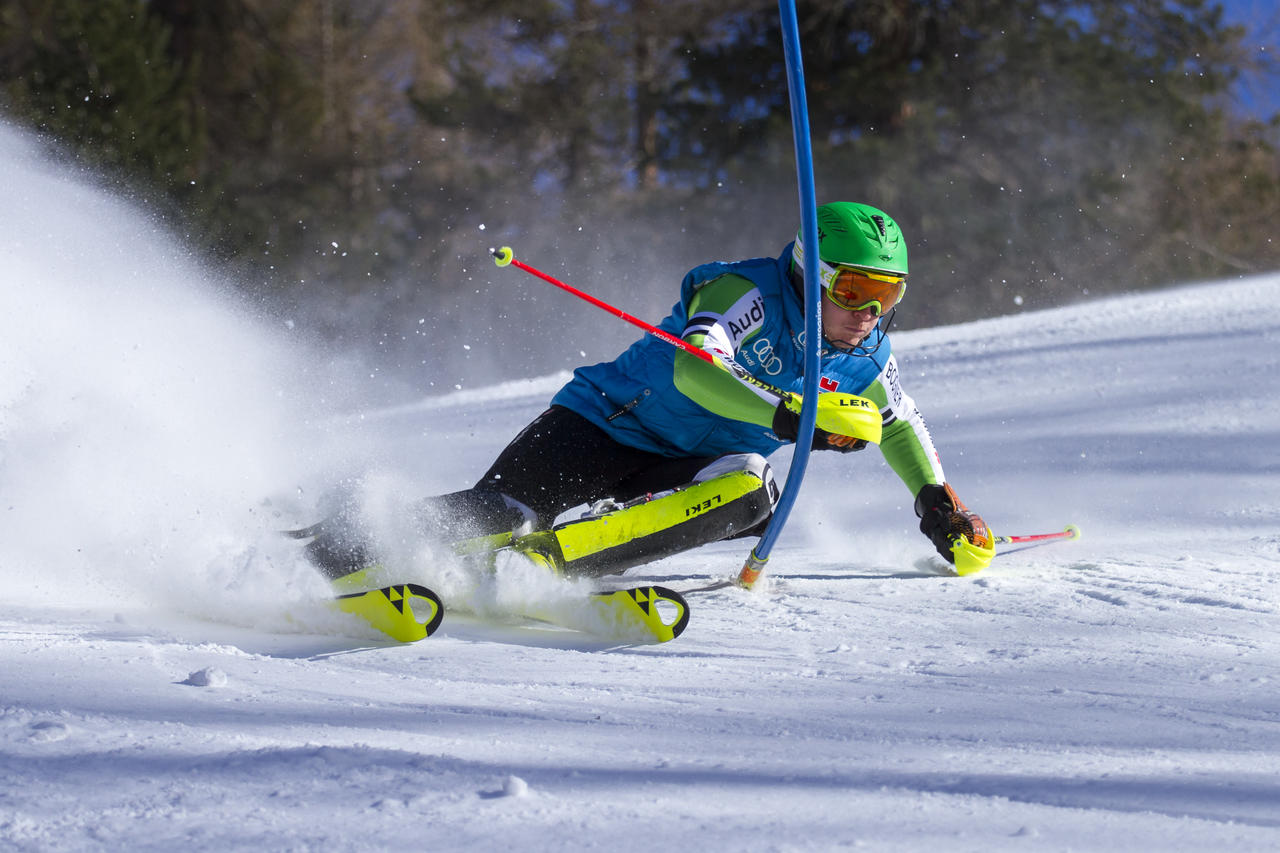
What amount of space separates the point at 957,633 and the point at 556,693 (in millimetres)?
1024

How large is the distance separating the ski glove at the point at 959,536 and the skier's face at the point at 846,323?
60 centimetres

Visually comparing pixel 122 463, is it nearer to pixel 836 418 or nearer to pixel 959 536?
pixel 836 418

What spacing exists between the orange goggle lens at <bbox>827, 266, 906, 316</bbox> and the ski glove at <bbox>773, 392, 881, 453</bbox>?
0.29 metres

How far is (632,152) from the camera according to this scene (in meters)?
21.0

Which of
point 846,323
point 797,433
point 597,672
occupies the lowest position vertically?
point 597,672

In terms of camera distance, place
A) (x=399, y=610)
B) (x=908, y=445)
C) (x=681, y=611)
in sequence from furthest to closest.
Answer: (x=908, y=445) < (x=681, y=611) < (x=399, y=610)

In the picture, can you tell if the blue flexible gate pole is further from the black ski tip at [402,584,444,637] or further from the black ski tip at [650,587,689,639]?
the black ski tip at [402,584,444,637]

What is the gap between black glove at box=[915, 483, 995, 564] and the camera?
3447 millimetres

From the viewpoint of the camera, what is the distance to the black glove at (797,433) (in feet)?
9.68

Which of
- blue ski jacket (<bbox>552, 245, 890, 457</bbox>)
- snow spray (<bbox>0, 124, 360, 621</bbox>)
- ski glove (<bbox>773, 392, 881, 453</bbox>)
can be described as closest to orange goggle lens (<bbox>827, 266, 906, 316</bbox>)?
blue ski jacket (<bbox>552, 245, 890, 457</bbox>)

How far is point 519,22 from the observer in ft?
66.4

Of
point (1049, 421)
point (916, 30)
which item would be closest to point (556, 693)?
point (1049, 421)

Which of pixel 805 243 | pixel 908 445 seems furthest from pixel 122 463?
pixel 908 445

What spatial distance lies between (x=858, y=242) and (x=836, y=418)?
0.51 meters
